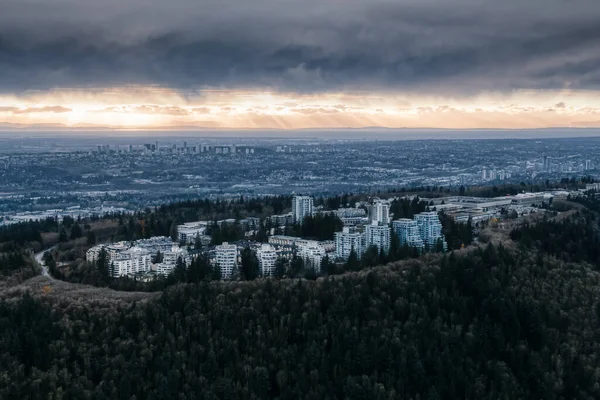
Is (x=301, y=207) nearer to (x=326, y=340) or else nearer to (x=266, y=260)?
(x=266, y=260)

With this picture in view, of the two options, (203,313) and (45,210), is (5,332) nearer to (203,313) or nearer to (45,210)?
(203,313)

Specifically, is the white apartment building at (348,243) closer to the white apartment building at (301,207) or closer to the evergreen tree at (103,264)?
the white apartment building at (301,207)

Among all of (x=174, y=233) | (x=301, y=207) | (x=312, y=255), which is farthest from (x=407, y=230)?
(x=174, y=233)

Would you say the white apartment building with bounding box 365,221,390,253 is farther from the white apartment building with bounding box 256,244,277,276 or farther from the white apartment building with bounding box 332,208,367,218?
the white apartment building with bounding box 332,208,367,218

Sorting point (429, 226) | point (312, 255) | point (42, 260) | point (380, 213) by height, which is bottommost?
point (42, 260)

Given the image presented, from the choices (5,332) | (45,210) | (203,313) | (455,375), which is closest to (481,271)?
(455,375)

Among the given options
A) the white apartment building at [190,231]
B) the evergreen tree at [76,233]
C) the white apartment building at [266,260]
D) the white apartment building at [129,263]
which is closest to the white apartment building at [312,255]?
the white apartment building at [266,260]
